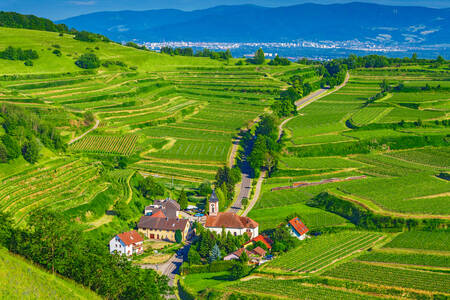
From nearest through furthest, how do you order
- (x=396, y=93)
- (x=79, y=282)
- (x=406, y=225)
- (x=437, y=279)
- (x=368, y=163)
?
(x=79, y=282), (x=437, y=279), (x=406, y=225), (x=368, y=163), (x=396, y=93)

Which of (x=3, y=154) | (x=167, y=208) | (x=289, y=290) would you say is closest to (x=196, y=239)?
(x=167, y=208)

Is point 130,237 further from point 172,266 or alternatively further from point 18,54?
point 18,54

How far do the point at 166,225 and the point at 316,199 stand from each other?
70.0 feet

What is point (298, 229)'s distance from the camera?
6156 cm

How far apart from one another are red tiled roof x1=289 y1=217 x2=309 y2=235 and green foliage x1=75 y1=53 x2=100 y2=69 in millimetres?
96172

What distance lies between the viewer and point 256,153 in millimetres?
89500

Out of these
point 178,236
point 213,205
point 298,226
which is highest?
point 213,205

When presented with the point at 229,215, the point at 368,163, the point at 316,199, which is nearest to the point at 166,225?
the point at 229,215

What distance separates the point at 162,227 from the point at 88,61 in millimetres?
89082

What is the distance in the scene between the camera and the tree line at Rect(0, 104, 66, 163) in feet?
224

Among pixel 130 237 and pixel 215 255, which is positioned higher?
pixel 130 237

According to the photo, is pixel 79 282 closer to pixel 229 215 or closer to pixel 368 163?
pixel 229 215

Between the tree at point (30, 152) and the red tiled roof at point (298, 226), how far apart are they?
3512cm

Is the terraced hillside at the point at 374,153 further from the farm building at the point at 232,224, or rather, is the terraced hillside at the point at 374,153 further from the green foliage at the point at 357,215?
the farm building at the point at 232,224
